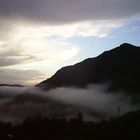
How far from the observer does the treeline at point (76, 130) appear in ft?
461

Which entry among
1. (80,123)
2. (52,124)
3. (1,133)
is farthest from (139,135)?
(1,133)

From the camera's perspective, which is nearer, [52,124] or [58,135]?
[58,135]

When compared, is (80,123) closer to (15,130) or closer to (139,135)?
(15,130)

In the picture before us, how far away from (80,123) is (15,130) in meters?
31.9

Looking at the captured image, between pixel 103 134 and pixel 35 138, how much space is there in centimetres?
3458

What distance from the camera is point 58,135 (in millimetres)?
160375

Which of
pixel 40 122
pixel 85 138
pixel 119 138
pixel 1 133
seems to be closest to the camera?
pixel 119 138

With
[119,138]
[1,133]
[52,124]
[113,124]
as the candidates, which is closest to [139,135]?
[119,138]

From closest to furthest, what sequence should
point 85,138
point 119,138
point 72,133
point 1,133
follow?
point 119,138
point 85,138
point 72,133
point 1,133

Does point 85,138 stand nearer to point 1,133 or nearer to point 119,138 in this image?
point 119,138

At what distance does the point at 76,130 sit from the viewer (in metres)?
162

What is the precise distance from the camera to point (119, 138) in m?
135

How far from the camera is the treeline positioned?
140375 millimetres

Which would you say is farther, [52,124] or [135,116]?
[52,124]
